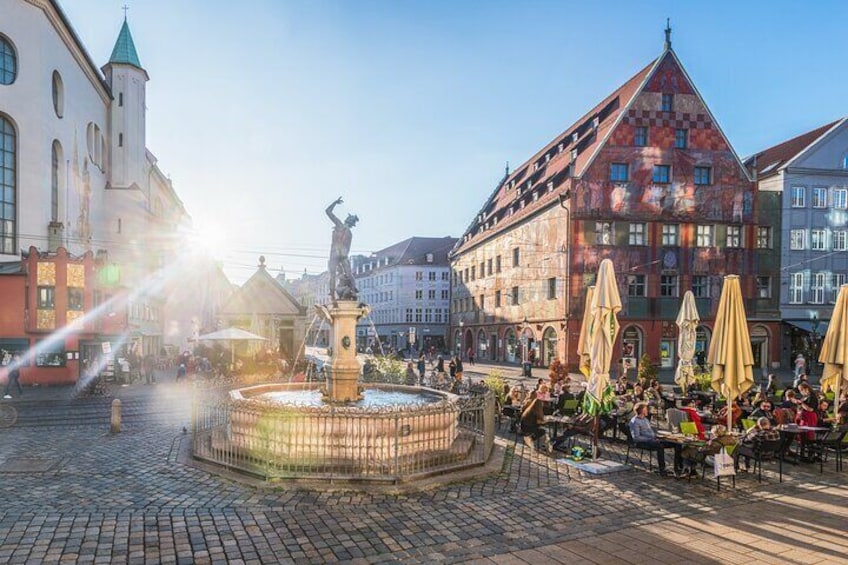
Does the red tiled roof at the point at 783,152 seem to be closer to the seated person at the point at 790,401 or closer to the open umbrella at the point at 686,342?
the open umbrella at the point at 686,342

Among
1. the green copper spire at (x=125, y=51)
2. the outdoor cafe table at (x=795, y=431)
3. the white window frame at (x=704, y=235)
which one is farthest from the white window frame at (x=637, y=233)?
the green copper spire at (x=125, y=51)

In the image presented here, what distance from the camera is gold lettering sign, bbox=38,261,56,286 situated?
95.2 feet

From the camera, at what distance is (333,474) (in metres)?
10.0

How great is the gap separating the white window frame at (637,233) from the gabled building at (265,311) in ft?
84.5

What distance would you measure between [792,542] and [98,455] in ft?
41.5

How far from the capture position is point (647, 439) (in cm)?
1155

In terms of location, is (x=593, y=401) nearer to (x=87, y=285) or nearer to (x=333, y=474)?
(x=333, y=474)

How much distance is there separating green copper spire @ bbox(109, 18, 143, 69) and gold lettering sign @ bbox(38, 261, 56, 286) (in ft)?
93.2

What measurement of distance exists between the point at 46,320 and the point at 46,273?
2387 millimetres

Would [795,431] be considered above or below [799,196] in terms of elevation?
below

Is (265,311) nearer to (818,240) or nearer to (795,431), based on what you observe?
(795,431)

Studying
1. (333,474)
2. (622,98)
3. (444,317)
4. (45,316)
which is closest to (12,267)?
(45,316)

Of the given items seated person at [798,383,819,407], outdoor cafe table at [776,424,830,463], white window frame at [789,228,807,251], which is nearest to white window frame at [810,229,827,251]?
white window frame at [789,228,807,251]

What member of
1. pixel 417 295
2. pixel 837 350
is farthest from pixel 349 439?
pixel 417 295
